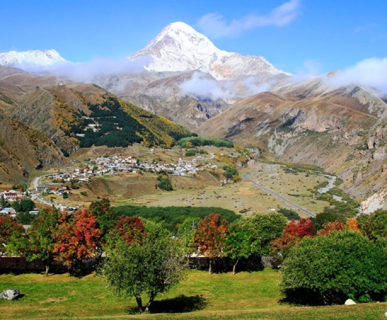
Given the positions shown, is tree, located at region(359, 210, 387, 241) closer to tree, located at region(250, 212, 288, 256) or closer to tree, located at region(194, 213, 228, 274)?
tree, located at region(250, 212, 288, 256)

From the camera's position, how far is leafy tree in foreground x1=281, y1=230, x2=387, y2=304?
39531mm

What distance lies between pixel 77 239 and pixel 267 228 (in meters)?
33.3

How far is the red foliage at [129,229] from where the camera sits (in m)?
59.1

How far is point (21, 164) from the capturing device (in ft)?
568

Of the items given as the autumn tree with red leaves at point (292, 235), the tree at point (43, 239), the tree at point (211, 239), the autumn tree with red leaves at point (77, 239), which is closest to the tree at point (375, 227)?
the autumn tree with red leaves at point (292, 235)

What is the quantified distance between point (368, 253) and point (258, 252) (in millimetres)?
26294

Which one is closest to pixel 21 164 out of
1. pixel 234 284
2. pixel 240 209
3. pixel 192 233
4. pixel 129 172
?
pixel 129 172

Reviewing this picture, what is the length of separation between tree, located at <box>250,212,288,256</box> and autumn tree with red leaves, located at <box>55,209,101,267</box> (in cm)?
2645

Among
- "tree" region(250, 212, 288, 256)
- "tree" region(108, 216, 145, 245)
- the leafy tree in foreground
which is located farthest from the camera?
"tree" region(250, 212, 288, 256)

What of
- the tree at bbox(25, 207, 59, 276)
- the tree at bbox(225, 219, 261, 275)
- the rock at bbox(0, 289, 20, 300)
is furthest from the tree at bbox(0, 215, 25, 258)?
the tree at bbox(225, 219, 261, 275)

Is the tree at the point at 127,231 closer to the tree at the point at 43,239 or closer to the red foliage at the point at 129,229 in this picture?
the red foliage at the point at 129,229

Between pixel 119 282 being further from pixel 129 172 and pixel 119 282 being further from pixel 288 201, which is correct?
pixel 129 172

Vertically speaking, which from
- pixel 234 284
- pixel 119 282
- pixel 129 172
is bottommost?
pixel 234 284

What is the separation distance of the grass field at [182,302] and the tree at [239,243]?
10.2ft
